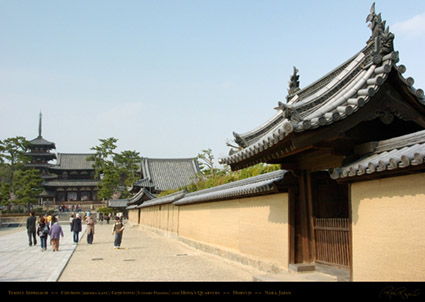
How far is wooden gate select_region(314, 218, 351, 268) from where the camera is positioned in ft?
25.0

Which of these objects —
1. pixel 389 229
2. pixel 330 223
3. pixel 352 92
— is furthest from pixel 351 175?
pixel 330 223

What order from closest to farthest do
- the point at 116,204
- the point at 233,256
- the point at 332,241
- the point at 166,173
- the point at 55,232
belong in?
the point at 332,241
the point at 233,256
the point at 55,232
the point at 166,173
the point at 116,204

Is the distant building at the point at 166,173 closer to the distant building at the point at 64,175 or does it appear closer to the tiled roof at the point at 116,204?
the tiled roof at the point at 116,204

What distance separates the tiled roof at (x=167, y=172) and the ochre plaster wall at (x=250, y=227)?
119 feet

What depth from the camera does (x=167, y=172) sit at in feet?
191

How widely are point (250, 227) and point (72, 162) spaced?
74.0 m

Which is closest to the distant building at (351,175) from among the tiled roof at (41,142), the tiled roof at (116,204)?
the tiled roof at (116,204)

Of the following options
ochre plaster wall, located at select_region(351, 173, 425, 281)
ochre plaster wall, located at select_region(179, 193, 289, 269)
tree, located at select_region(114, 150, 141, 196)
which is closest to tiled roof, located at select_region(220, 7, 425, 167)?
ochre plaster wall, located at select_region(351, 173, 425, 281)

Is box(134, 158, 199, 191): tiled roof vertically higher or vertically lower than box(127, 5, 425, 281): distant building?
higher

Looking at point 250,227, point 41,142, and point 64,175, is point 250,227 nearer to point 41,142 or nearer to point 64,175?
point 64,175

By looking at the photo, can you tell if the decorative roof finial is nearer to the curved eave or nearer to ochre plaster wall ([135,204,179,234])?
the curved eave

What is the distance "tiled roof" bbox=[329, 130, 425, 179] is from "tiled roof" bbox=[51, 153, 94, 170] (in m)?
76.0

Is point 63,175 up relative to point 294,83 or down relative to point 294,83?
up

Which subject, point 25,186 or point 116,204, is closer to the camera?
point 25,186
